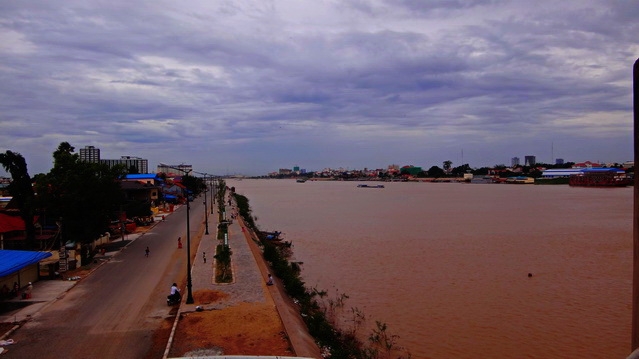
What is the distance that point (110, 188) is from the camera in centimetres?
2397

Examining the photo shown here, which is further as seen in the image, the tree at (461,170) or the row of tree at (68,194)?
the tree at (461,170)

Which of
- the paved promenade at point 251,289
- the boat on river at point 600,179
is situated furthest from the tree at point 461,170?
the paved promenade at point 251,289

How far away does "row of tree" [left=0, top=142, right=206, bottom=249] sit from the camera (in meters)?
21.8

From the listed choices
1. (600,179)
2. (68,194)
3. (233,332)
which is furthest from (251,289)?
(600,179)

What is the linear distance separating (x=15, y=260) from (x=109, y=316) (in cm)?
489

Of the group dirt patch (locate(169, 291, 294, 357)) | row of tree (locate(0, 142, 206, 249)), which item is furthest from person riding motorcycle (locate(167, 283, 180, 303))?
row of tree (locate(0, 142, 206, 249))

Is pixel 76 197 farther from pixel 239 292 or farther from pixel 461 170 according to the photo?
pixel 461 170

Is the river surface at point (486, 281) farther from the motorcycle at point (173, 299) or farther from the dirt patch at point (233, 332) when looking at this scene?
the motorcycle at point (173, 299)

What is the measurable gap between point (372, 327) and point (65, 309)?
9.69 m

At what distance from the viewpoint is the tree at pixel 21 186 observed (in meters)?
23.1

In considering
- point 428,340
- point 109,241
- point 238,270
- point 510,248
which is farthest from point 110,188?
point 510,248

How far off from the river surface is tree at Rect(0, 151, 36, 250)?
46.4 feet

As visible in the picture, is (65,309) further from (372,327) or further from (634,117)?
(634,117)

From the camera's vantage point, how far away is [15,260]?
1544cm
